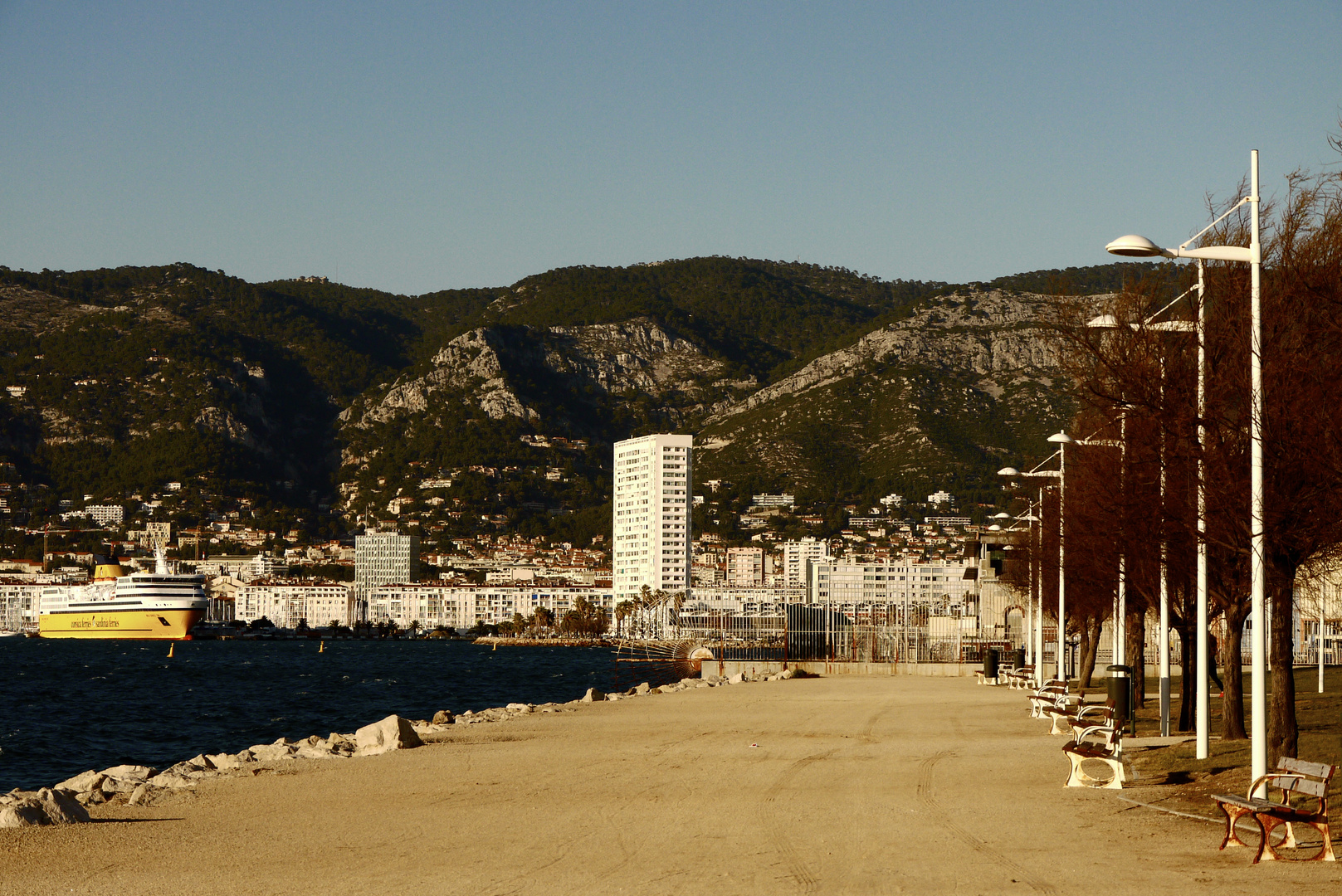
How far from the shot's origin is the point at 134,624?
13912 cm

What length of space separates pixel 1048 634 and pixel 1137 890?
177 feet

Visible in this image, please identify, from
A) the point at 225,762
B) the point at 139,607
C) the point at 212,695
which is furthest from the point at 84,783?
the point at 139,607

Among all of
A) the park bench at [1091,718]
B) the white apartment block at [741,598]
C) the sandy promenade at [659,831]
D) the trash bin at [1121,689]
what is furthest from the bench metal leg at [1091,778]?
the white apartment block at [741,598]

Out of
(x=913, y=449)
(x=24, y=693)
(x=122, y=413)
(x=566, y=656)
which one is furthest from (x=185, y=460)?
(x=24, y=693)

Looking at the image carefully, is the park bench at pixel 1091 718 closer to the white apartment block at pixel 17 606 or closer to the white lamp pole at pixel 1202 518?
the white lamp pole at pixel 1202 518

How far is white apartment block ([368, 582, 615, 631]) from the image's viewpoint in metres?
191

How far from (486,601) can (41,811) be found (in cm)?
18426

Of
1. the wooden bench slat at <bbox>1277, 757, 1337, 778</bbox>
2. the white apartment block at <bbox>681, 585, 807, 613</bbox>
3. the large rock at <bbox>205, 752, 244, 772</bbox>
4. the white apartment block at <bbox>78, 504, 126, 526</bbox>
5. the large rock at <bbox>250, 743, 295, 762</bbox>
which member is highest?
the white apartment block at <bbox>78, 504, 126, 526</bbox>

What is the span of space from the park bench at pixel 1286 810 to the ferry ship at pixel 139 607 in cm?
13816

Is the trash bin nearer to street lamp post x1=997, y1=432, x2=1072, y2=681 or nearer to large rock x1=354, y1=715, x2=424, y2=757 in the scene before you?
street lamp post x1=997, y1=432, x2=1072, y2=681


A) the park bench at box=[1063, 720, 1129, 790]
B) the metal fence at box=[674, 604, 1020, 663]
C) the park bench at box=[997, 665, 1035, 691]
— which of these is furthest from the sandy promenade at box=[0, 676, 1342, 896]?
the metal fence at box=[674, 604, 1020, 663]

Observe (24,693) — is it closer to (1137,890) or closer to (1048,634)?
(1048,634)

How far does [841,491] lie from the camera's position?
156 meters

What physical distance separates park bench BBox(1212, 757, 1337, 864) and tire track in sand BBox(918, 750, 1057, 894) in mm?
1600
